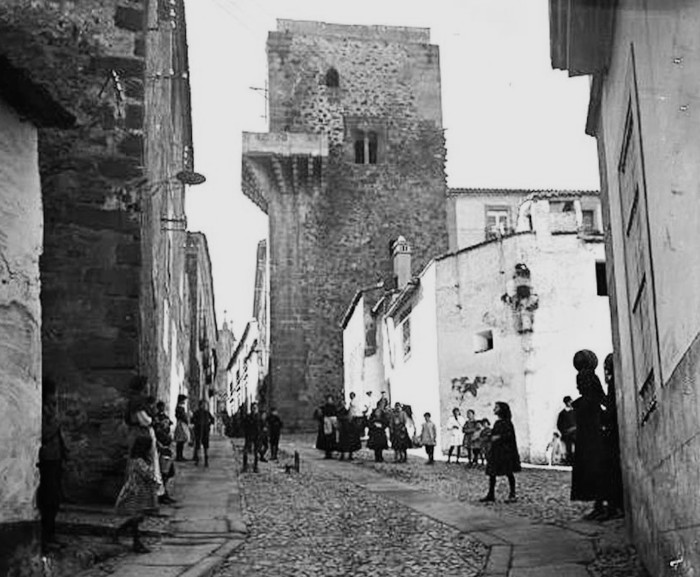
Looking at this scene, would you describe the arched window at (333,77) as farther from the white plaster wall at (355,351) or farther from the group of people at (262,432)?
the group of people at (262,432)

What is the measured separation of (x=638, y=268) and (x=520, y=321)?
15370 millimetres

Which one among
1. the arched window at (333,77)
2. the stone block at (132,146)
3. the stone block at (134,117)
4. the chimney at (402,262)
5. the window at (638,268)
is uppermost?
the arched window at (333,77)

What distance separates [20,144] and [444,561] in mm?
4332

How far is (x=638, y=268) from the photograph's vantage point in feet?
20.1

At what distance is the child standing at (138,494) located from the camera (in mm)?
7812

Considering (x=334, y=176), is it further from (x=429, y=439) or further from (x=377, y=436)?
(x=429, y=439)

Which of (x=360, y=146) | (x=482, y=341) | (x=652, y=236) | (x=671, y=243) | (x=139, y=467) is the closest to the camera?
(x=671, y=243)

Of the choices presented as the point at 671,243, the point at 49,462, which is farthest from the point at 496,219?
the point at 671,243

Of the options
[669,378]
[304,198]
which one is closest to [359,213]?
[304,198]

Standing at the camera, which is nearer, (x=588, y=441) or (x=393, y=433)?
(x=588, y=441)

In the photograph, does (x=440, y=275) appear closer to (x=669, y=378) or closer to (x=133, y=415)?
(x=133, y=415)

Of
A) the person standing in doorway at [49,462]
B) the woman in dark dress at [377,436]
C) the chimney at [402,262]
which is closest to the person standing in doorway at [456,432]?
the woman in dark dress at [377,436]

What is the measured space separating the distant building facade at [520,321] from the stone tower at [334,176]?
14.1 meters

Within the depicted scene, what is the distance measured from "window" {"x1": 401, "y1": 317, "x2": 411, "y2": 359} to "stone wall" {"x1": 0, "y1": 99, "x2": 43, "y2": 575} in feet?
67.1
